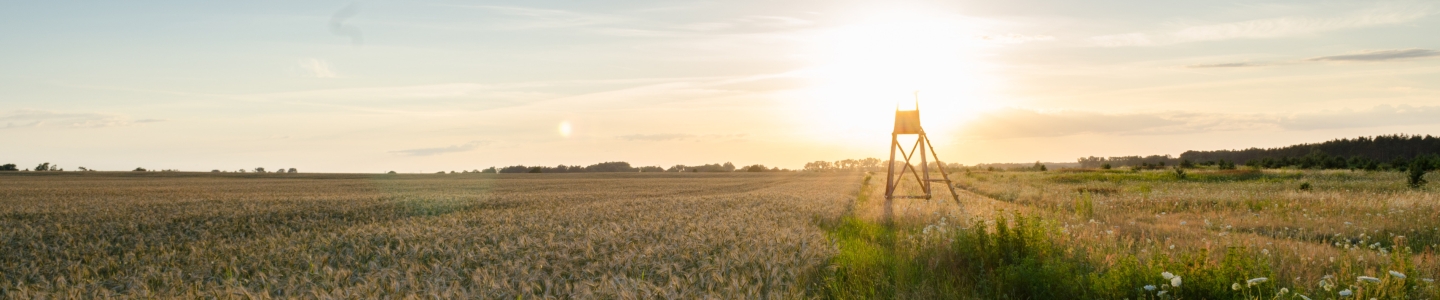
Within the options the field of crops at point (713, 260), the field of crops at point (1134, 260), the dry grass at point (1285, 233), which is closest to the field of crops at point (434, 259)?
the field of crops at point (713, 260)

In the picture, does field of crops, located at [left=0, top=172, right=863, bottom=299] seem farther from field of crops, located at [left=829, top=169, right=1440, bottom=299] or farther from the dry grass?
the dry grass

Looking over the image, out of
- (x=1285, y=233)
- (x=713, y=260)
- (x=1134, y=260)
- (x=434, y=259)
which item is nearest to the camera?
(x=1134, y=260)

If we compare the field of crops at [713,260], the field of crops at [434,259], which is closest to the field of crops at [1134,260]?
the field of crops at [713,260]

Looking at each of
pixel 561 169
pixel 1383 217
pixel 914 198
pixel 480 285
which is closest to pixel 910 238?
pixel 480 285

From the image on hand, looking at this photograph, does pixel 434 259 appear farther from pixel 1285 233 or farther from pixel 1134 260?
pixel 1285 233

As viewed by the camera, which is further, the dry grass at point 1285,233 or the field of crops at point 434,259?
the dry grass at point 1285,233

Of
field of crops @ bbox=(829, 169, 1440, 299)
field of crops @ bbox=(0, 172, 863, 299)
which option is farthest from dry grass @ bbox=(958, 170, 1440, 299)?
field of crops @ bbox=(0, 172, 863, 299)

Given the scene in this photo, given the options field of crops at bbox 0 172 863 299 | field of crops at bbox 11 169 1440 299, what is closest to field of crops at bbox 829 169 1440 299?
field of crops at bbox 11 169 1440 299

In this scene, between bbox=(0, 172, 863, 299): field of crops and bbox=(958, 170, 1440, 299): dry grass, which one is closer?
bbox=(0, 172, 863, 299): field of crops

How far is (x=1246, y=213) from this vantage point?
1872 centimetres

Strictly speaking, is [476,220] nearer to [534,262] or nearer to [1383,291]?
[534,262]

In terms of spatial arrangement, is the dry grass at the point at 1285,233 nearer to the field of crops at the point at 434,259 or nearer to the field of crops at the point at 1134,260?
the field of crops at the point at 1134,260

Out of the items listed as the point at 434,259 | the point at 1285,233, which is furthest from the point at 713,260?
the point at 1285,233

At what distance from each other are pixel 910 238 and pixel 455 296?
7.25 meters
